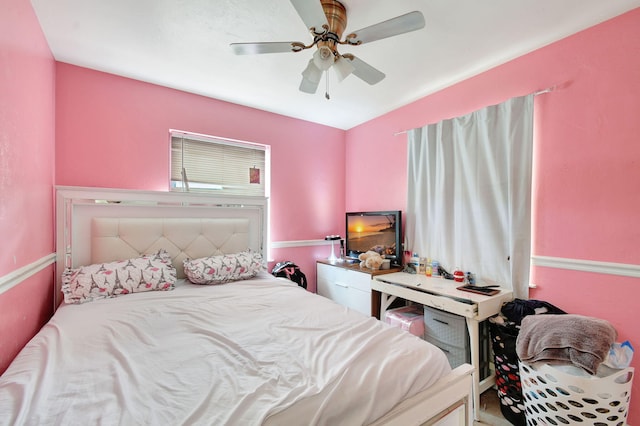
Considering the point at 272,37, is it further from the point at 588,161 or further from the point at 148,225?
the point at 588,161

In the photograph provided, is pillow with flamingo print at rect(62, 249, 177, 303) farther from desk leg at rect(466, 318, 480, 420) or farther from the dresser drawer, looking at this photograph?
desk leg at rect(466, 318, 480, 420)

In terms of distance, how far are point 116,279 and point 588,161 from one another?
331 centimetres

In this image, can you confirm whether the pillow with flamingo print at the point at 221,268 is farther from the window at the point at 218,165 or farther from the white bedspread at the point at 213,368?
the window at the point at 218,165

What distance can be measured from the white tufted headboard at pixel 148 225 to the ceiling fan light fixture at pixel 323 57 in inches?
65.1

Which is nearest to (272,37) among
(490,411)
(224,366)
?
(224,366)

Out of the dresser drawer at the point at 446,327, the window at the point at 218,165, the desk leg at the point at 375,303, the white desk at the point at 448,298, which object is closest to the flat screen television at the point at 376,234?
the white desk at the point at 448,298

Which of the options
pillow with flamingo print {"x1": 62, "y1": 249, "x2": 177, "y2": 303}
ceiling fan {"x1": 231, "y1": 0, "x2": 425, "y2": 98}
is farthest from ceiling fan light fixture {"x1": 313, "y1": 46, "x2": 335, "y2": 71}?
pillow with flamingo print {"x1": 62, "y1": 249, "x2": 177, "y2": 303}

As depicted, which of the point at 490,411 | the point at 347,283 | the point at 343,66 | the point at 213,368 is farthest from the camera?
the point at 347,283

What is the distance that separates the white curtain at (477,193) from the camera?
1918 millimetres

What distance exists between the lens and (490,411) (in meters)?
1.77

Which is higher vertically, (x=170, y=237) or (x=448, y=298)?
(x=170, y=237)

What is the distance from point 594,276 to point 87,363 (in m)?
2.72

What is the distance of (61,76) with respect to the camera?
2080 mm

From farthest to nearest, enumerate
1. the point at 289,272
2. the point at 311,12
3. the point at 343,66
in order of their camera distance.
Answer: the point at 289,272, the point at 343,66, the point at 311,12
